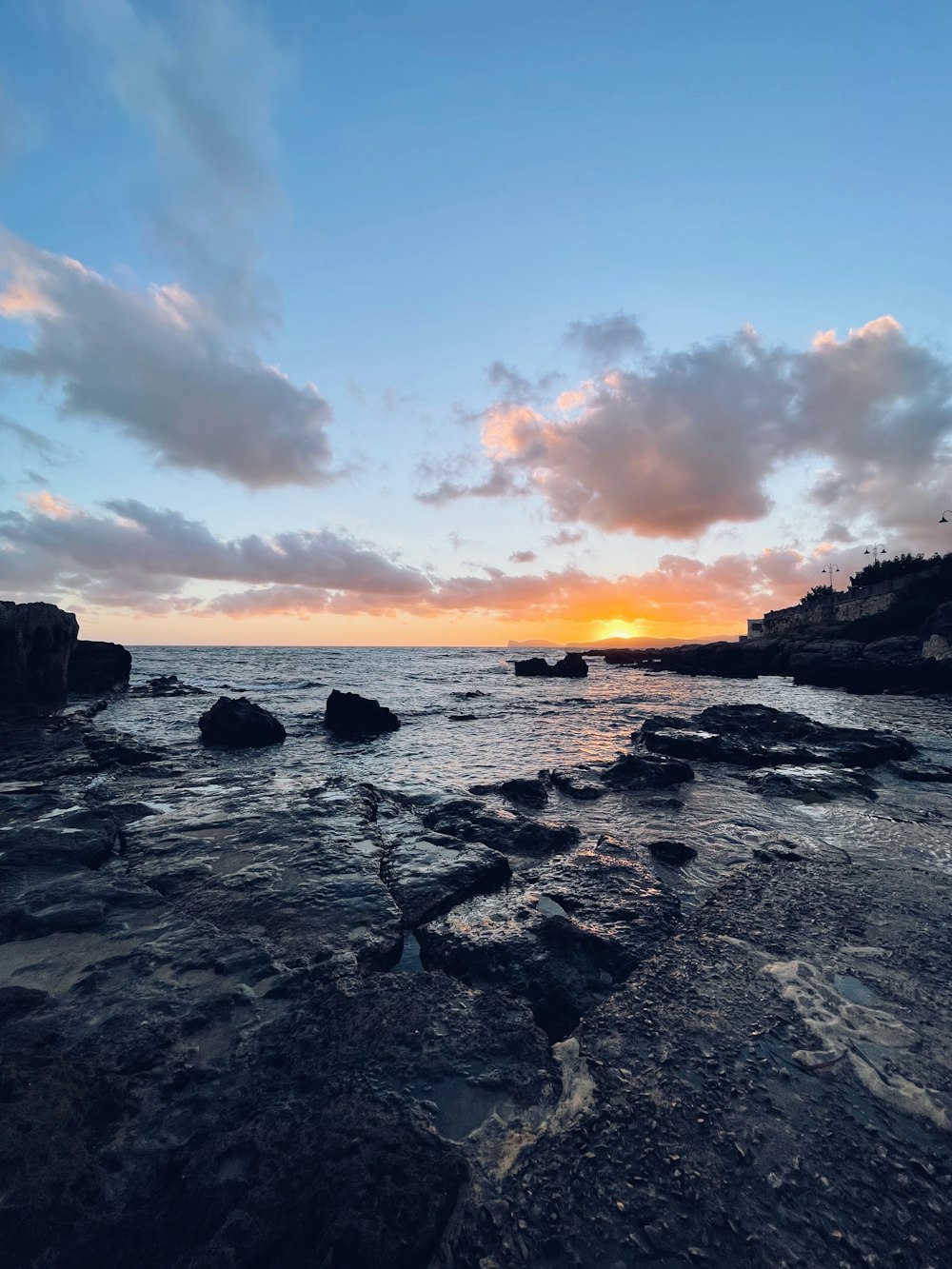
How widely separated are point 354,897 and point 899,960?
4876 mm

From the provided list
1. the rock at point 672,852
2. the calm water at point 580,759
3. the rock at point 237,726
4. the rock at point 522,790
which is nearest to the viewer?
the rock at point 672,852

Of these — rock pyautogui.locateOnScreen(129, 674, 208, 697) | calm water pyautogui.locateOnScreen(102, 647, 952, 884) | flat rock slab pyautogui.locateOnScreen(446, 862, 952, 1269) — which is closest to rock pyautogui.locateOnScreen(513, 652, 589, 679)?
calm water pyautogui.locateOnScreen(102, 647, 952, 884)

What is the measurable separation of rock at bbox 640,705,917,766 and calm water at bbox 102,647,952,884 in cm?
99

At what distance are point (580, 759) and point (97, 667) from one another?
27447mm

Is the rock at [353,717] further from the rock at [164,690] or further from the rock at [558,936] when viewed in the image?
the rock at [164,690]

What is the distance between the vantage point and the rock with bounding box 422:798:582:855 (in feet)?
22.6

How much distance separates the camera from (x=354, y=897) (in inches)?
209

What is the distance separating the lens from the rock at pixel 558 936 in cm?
392

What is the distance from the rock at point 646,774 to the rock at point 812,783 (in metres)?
1.32

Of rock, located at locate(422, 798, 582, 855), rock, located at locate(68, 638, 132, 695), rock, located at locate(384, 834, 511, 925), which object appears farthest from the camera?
rock, located at locate(68, 638, 132, 695)

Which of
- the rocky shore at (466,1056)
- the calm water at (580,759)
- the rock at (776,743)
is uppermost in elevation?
the rock at (776,743)

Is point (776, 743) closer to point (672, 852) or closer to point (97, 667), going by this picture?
point (672, 852)

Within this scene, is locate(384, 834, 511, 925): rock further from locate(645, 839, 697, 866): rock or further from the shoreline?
locate(645, 839, 697, 866): rock

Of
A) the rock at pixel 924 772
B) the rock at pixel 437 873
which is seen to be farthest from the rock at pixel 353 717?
the rock at pixel 924 772
